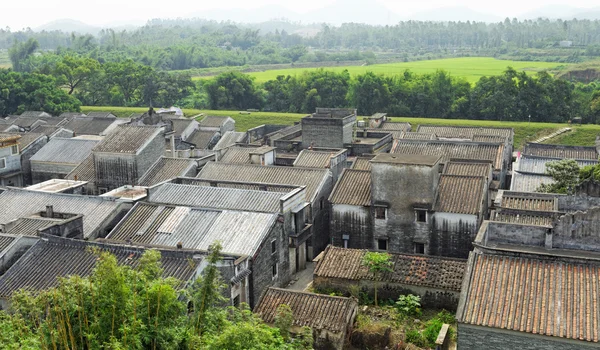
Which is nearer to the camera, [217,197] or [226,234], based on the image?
[226,234]

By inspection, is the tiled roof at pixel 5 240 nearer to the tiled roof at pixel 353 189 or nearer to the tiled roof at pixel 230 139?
the tiled roof at pixel 353 189

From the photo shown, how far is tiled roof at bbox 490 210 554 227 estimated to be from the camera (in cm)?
2320

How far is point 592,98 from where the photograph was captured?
2499 inches

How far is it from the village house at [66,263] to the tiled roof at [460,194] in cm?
1133

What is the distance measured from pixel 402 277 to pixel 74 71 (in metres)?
67.7

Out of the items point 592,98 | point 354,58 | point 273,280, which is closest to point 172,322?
point 273,280

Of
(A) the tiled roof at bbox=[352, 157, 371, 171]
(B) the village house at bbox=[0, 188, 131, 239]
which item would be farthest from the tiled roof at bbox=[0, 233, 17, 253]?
(A) the tiled roof at bbox=[352, 157, 371, 171]

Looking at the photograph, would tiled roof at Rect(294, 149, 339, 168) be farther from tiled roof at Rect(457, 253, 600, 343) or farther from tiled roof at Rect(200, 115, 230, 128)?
tiled roof at Rect(200, 115, 230, 128)

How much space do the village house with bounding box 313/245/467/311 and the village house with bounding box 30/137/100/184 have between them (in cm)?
2084

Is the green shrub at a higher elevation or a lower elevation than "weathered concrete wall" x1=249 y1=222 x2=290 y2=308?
lower

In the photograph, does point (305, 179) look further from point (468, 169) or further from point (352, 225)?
point (468, 169)

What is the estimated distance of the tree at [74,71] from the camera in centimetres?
8062

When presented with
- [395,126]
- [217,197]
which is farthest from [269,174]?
[395,126]

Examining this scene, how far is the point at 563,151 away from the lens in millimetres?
38031
